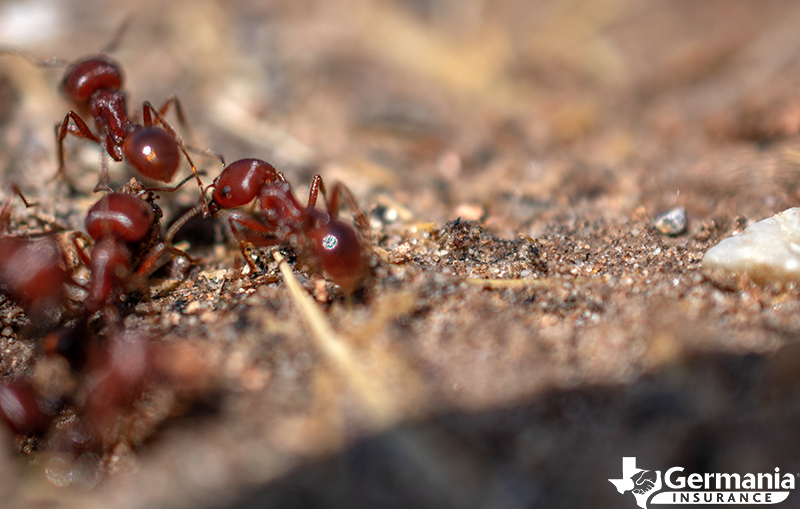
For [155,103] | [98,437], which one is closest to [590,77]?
[155,103]

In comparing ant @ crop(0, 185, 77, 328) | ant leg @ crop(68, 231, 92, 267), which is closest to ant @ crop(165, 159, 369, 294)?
ant leg @ crop(68, 231, 92, 267)

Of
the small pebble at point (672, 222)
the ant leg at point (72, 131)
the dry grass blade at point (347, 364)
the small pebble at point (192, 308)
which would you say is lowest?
the dry grass blade at point (347, 364)

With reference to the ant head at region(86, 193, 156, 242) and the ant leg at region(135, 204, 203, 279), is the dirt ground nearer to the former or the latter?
the ant leg at region(135, 204, 203, 279)

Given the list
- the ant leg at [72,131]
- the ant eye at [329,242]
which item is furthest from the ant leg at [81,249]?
the ant eye at [329,242]

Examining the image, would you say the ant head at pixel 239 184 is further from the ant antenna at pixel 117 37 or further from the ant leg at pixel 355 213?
the ant antenna at pixel 117 37

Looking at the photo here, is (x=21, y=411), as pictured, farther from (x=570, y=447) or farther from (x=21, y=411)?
(x=570, y=447)

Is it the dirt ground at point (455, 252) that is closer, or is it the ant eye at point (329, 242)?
the dirt ground at point (455, 252)

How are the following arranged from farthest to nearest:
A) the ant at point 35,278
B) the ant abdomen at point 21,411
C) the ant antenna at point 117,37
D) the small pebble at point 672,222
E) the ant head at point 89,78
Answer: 1. the ant antenna at point 117,37
2. the ant head at point 89,78
3. the small pebble at point 672,222
4. the ant at point 35,278
5. the ant abdomen at point 21,411
